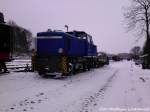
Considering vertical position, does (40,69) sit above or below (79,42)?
below

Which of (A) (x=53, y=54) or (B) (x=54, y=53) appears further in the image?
(B) (x=54, y=53)

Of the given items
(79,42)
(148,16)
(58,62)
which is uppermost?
(148,16)

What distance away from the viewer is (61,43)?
23.5m

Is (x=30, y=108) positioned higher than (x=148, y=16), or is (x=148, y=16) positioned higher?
(x=148, y=16)

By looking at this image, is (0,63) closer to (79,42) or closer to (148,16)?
(79,42)

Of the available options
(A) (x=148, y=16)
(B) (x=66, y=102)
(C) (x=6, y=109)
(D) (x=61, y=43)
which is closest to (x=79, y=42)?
(D) (x=61, y=43)

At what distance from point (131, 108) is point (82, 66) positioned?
2228cm

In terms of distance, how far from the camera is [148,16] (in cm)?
5375

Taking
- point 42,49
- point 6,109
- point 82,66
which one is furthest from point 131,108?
point 82,66

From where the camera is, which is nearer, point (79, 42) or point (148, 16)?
point (79, 42)

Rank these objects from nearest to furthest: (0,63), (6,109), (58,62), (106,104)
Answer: (6,109) → (106,104) → (58,62) → (0,63)

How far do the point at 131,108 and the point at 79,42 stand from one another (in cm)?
2005

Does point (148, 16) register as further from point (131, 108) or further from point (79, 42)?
point (131, 108)

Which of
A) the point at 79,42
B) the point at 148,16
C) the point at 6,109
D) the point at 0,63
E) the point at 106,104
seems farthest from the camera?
the point at 148,16
